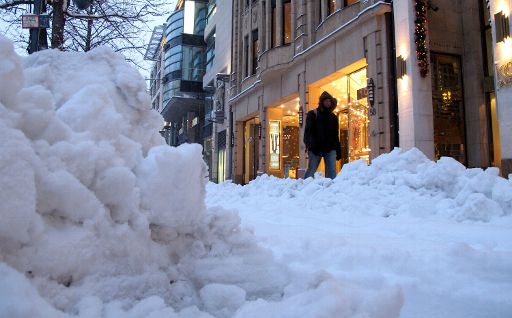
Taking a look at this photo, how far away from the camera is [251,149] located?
71.7ft

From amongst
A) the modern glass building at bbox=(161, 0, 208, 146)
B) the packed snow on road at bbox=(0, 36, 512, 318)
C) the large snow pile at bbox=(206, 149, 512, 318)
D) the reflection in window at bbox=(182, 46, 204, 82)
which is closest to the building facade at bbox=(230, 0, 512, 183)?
the large snow pile at bbox=(206, 149, 512, 318)

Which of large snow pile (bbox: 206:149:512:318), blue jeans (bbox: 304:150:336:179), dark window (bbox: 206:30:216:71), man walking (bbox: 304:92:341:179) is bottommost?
large snow pile (bbox: 206:149:512:318)

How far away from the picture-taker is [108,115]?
2266 mm

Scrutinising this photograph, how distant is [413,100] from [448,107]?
6.10 feet

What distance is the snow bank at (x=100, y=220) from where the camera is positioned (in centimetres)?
149

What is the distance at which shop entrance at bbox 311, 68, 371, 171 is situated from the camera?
40.8 feet

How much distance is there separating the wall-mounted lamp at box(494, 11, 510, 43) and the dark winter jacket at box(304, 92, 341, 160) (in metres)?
4.04

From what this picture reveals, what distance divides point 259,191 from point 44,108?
607 centimetres

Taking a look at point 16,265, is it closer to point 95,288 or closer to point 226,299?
point 95,288

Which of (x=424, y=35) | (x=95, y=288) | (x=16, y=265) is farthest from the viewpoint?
(x=424, y=35)

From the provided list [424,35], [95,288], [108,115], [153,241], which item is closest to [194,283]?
[153,241]

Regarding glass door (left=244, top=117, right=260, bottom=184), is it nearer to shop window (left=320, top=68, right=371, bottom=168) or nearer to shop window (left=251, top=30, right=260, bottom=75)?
shop window (left=251, top=30, right=260, bottom=75)

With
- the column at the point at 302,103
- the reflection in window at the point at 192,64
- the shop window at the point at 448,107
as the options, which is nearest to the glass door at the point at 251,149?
the column at the point at 302,103

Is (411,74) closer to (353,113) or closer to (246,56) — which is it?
(353,113)
